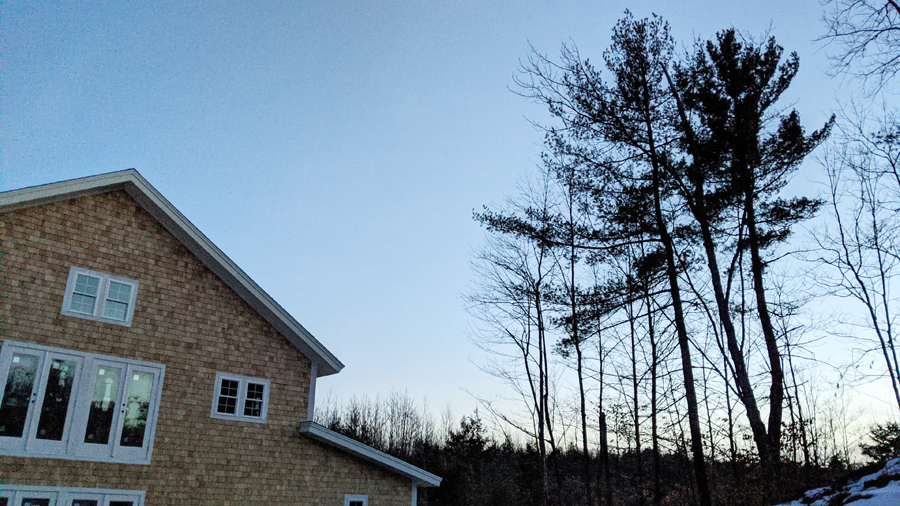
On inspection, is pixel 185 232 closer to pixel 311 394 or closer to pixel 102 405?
pixel 102 405

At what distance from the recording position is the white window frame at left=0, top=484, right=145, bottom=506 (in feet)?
32.1

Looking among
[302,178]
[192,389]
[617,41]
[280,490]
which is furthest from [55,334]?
[617,41]

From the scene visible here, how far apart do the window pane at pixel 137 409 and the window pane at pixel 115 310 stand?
4.17 feet

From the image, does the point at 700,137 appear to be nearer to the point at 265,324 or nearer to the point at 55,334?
the point at 265,324

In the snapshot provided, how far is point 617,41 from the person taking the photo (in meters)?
13.9

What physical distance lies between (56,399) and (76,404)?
0.36 m

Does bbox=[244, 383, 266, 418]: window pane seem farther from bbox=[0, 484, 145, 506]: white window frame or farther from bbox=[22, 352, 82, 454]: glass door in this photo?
bbox=[22, 352, 82, 454]: glass door

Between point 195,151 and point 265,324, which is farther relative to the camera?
point 195,151

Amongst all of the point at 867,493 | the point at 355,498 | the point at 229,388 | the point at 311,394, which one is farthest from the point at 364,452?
the point at 867,493

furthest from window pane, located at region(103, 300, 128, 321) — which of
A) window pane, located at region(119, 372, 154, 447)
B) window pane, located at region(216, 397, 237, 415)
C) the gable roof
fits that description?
window pane, located at region(216, 397, 237, 415)

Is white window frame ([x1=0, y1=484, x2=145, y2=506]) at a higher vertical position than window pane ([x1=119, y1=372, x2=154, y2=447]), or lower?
lower

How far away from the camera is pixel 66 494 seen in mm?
10188

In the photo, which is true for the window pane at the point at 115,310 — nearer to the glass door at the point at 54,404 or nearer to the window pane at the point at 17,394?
the glass door at the point at 54,404

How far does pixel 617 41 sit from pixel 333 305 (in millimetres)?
16997
